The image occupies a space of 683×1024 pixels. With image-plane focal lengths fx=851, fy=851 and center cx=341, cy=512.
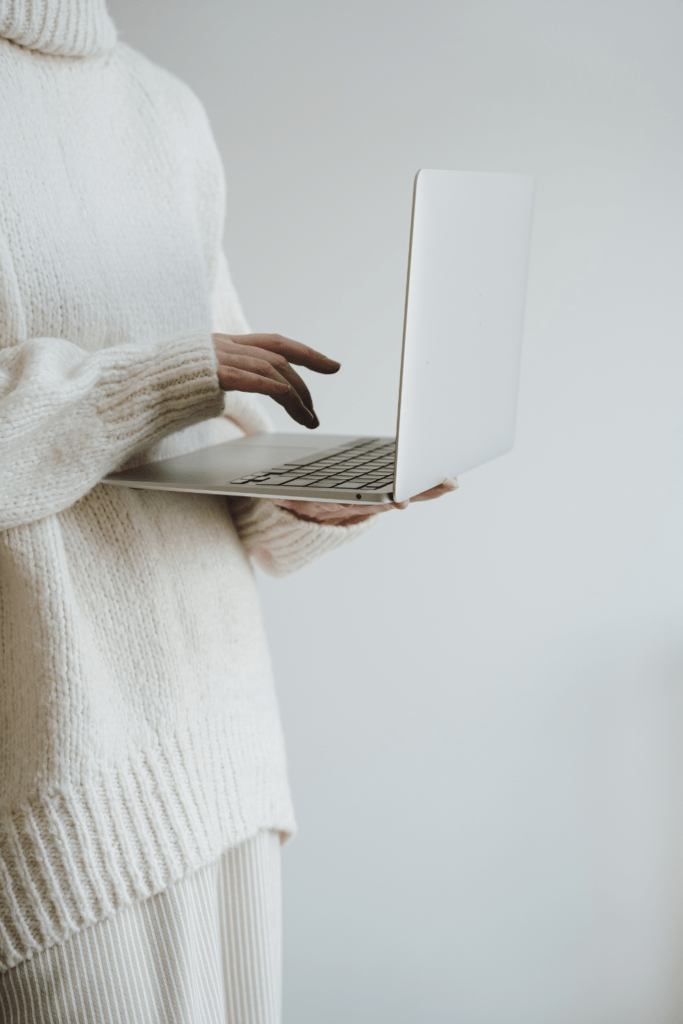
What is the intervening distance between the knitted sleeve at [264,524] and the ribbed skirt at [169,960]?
0.24 metres

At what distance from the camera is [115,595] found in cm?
63

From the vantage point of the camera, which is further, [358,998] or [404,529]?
[358,998]

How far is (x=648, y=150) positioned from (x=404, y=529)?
2.04 feet

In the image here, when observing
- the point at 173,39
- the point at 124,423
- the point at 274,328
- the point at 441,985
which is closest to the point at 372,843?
the point at 441,985

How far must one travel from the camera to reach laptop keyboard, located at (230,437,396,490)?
54cm

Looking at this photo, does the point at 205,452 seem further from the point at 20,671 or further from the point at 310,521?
the point at 20,671

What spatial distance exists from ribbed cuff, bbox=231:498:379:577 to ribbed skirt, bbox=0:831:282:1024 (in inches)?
9.6

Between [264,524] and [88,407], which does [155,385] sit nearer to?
[88,407]

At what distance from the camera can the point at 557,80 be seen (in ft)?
3.79

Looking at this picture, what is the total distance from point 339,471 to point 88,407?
0.17 meters

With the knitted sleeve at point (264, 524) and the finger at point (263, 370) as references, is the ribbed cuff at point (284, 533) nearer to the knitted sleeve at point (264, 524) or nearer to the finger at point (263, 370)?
the knitted sleeve at point (264, 524)

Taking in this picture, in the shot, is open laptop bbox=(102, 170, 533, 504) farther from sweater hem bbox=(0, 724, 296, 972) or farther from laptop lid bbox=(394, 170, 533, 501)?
sweater hem bbox=(0, 724, 296, 972)

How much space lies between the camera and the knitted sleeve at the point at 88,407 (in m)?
0.54

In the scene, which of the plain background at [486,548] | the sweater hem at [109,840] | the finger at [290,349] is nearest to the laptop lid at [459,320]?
the finger at [290,349]
